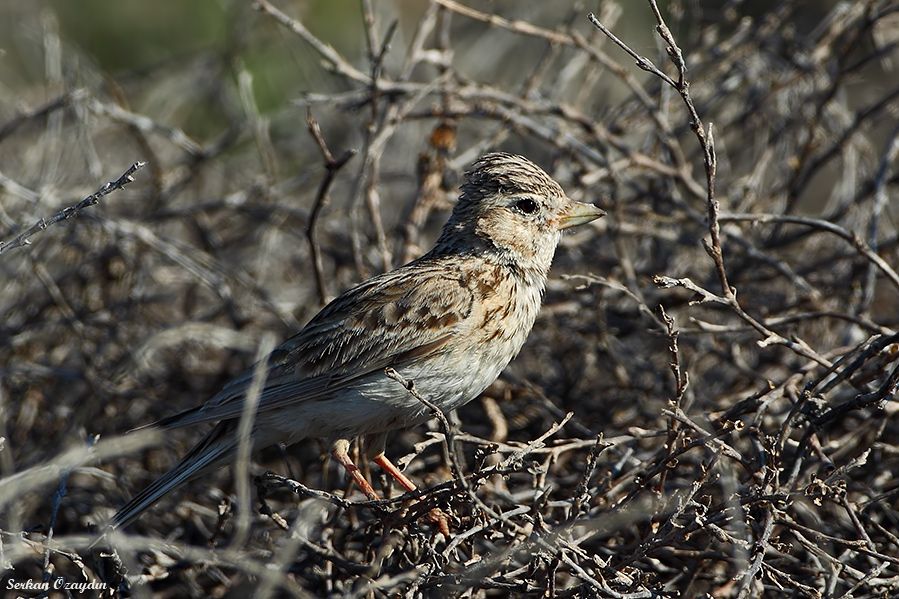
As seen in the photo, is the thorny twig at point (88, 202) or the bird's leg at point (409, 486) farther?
the bird's leg at point (409, 486)

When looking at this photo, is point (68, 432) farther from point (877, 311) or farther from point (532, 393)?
point (877, 311)

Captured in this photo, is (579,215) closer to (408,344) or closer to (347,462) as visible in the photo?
(408,344)

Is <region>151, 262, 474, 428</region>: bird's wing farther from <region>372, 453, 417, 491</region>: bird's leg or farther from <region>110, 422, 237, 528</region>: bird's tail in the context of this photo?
<region>372, 453, 417, 491</region>: bird's leg

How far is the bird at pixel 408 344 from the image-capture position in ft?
14.3

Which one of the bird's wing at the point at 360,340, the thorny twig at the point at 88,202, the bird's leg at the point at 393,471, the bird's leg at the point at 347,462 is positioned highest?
the thorny twig at the point at 88,202

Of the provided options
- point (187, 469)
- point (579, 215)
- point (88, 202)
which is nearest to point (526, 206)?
point (579, 215)

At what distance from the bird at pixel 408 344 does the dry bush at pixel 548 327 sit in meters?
0.21

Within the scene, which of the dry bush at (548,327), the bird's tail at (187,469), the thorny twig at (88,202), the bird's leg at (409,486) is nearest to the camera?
the thorny twig at (88,202)

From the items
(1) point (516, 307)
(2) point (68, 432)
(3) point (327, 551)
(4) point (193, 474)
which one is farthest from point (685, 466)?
(2) point (68, 432)

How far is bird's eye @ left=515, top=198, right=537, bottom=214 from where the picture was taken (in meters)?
4.84

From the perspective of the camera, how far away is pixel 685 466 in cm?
456

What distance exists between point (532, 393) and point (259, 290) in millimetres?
1600

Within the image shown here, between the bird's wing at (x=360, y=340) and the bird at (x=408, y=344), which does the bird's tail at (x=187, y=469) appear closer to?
the bird at (x=408, y=344)

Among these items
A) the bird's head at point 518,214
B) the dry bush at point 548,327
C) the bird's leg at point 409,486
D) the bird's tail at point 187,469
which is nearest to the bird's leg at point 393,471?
the bird's leg at point 409,486
